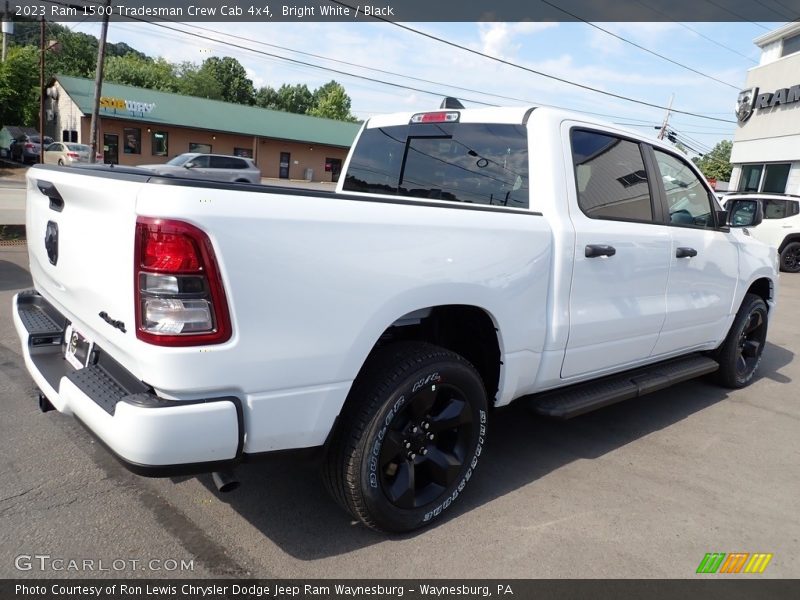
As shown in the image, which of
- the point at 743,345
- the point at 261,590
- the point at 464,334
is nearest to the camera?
the point at 261,590

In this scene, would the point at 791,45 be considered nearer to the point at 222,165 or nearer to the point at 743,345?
the point at 222,165

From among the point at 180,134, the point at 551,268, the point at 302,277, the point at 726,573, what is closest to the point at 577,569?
the point at 726,573

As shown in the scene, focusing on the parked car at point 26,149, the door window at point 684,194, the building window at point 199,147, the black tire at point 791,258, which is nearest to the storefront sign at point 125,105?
the building window at point 199,147

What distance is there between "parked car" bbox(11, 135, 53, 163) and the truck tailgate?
125 feet

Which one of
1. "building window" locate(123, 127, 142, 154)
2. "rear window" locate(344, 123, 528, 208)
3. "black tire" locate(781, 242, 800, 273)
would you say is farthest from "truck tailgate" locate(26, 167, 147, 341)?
"building window" locate(123, 127, 142, 154)

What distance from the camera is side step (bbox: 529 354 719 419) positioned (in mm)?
3297

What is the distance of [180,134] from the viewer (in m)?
39.1

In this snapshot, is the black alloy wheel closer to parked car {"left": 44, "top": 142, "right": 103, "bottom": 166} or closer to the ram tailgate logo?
the ram tailgate logo

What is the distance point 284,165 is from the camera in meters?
44.4

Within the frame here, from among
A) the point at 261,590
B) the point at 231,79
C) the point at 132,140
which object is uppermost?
the point at 231,79

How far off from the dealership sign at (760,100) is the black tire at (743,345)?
2128 cm

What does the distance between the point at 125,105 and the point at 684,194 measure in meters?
38.4

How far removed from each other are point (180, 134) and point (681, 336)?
39965 millimetres

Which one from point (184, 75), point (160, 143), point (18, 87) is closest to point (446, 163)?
point (160, 143)
